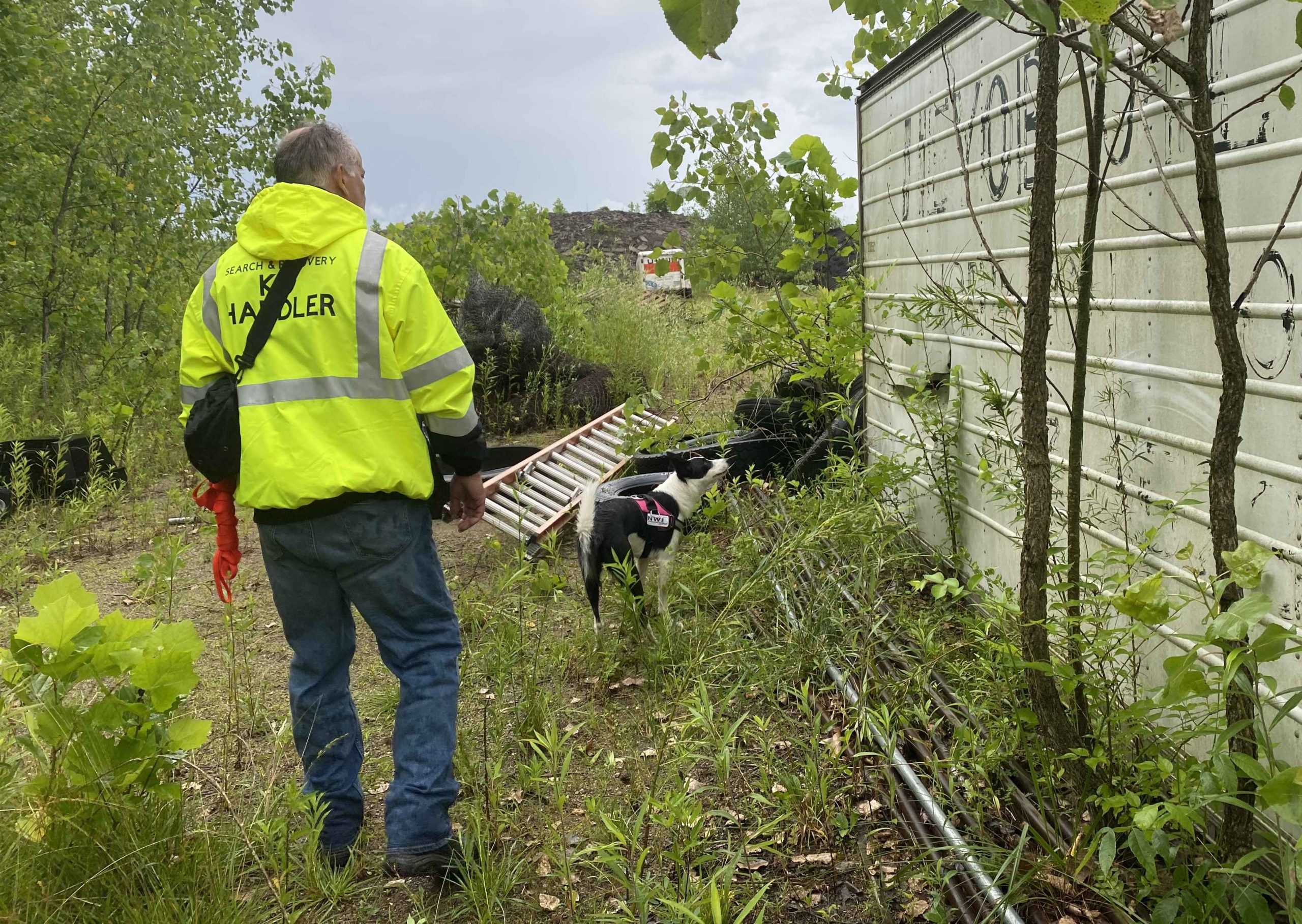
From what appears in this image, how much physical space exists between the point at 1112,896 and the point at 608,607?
123 inches

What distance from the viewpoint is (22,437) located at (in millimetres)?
7203

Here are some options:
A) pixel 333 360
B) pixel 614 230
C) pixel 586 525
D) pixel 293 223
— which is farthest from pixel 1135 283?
pixel 614 230

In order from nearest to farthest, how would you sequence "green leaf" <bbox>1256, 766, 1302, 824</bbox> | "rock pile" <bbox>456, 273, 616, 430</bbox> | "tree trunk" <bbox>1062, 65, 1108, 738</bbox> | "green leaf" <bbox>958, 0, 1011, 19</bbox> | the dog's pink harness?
"green leaf" <bbox>958, 0, 1011, 19</bbox> < "green leaf" <bbox>1256, 766, 1302, 824</bbox> < "tree trunk" <bbox>1062, 65, 1108, 738</bbox> < the dog's pink harness < "rock pile" <bbox>456, 273, 616, 430</bbox>

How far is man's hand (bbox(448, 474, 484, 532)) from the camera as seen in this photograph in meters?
2.91

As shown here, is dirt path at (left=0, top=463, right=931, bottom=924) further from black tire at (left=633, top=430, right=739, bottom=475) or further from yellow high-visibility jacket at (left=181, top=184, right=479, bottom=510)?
black tire at (left=633, top=430, right=739, bottom=475)

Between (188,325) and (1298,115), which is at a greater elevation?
(1298,115)

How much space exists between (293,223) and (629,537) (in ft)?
7.69

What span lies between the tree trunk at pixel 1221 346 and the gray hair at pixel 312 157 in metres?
2.27

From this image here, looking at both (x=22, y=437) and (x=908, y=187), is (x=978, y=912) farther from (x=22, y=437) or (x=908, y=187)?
(x=22, y=437)

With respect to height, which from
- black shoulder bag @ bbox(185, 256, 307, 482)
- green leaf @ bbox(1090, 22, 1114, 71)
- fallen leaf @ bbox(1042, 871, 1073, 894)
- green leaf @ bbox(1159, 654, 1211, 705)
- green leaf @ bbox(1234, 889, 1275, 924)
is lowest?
fallen leaf @ bbox(1042, 871, 1073, 894)

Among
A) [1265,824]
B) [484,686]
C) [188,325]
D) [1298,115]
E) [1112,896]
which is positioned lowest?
[484,686]

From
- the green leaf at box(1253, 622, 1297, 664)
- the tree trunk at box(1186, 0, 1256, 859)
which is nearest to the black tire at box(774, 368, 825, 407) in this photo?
the tree trunk at box(1186, 0, 1256, 859)

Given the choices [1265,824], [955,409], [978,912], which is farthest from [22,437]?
[1265,824]

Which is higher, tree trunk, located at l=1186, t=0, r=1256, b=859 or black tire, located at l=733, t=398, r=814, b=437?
tree trunk, located at l=1186, t=0, r=1256, b=859
